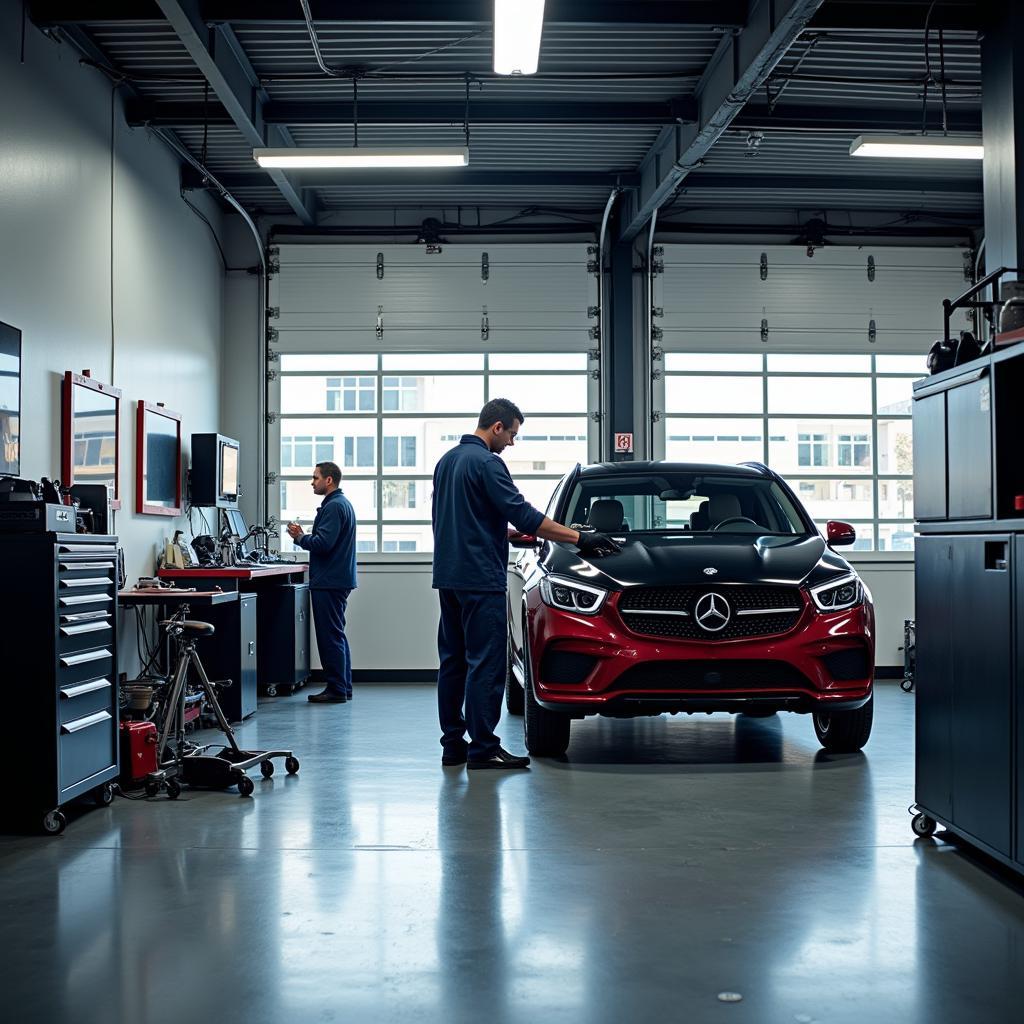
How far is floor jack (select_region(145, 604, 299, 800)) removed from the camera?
5.03m

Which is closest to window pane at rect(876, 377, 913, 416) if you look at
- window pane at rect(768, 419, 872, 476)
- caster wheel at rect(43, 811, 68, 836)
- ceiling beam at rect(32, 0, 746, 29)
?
window pane at rect(768, 419, 872, 476)

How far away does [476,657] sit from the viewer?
5.52 m

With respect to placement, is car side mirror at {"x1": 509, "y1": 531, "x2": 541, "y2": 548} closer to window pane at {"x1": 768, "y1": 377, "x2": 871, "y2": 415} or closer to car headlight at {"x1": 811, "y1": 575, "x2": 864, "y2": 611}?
car headlight at {"x1": 811, "y1": 575, "x2": 864, "y2": 611}

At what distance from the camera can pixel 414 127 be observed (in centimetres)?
876

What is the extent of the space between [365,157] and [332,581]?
3055mm

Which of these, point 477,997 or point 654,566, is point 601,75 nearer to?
point 654,566

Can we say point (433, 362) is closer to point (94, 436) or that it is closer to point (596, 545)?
point (94, 436)

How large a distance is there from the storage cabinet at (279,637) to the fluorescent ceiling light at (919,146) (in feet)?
17.5

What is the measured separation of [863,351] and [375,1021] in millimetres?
9524

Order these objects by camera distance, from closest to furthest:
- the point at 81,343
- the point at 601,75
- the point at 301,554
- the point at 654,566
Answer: the point at 654,566 < the point at 81,343 < the point at 601,75 < the point at 301,554

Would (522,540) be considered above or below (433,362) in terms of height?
below

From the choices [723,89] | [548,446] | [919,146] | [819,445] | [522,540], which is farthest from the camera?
[819,445]

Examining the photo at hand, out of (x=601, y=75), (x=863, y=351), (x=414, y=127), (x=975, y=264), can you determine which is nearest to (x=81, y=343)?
(x=414, y=127)

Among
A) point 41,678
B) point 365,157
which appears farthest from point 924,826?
point 365,157
